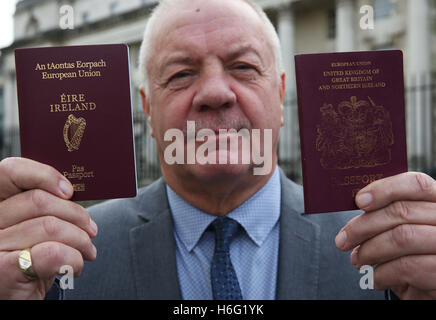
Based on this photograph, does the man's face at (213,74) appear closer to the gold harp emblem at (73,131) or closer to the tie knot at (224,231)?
the tie knot at (224,231)

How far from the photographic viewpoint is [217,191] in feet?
7.33

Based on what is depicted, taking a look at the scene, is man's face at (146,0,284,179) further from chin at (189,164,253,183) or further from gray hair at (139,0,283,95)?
gray hair at (139,0,283,95)

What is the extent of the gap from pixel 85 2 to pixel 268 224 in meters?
29.1

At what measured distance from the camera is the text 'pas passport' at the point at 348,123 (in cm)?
168

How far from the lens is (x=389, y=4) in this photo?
16.8 meters

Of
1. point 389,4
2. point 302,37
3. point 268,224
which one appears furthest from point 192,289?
point 302,37

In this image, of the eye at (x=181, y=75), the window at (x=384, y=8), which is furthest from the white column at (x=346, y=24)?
the eye at (x=181, y=75)

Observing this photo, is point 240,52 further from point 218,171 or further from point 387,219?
point 387,219

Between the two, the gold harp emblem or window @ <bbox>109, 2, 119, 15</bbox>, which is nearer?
the gold harp emblem

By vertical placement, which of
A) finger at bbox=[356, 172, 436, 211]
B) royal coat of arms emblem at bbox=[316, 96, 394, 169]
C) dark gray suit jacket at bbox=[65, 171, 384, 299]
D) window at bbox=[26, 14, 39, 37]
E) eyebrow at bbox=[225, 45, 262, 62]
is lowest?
dark gray suit jacket at bbox=[65, 171, 384, 299]

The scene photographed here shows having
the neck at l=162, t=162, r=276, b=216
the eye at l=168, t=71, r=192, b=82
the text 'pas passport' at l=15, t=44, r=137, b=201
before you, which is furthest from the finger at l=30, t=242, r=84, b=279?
the eye at l=168, t=71, r=192, b=82

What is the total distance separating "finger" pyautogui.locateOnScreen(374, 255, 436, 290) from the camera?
1.59 m

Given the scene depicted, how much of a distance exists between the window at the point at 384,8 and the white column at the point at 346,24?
4.12ft
